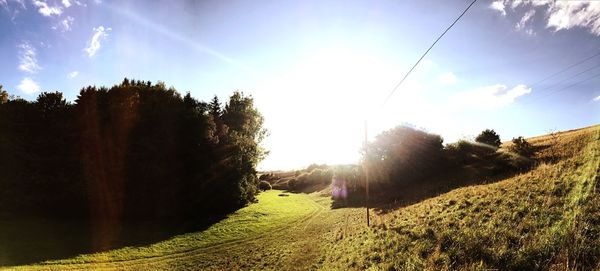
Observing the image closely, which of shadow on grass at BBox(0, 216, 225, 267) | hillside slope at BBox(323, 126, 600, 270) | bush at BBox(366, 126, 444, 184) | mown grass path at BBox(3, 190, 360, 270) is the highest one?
bush at BBox(366, 126, 444, 184)

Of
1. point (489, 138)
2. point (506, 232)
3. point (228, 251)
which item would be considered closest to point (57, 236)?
point (228, 251)

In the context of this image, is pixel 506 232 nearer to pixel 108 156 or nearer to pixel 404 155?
pixel 404 155

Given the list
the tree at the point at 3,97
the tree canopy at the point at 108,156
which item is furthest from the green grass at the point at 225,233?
the tree at the point at 3,97

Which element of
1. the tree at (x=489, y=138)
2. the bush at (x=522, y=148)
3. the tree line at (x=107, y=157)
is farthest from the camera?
the tree at (x=489, y=138)

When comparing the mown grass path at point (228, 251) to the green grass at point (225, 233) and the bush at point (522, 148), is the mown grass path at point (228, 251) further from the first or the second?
the bush at point (522, 148)

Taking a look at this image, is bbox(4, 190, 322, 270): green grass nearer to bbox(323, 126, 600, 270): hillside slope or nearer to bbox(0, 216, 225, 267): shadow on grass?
bbox(0, 216, 225, 267): shadow on grass

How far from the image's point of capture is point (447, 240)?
43.9 ft

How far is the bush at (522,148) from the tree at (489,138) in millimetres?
7561

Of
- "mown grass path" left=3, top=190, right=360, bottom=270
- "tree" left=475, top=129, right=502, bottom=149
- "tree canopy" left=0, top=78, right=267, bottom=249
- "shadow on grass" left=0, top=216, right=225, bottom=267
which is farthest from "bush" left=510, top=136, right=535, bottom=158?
"tree canopy" left=0, top=78, right=267, bottom=249

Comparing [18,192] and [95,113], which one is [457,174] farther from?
[18,192]

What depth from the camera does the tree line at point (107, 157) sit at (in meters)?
29.7

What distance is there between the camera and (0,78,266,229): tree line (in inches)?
1169

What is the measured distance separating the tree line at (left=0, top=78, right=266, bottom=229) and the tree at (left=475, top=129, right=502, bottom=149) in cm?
4036

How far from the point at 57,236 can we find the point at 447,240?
30.7 m
